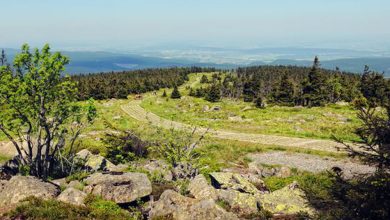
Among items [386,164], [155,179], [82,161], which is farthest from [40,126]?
[386,164]

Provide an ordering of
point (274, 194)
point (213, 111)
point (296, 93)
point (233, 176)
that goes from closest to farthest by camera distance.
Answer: point (274, 194)
point (233, 176)
point (213, 111)
point (296, 93)

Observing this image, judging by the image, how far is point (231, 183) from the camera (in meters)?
21.1

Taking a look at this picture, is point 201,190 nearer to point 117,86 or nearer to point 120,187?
point 120,187

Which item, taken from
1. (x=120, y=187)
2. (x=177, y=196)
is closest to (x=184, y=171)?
(x=120, y=187)

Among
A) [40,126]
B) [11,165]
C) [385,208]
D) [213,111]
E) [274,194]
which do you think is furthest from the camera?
[213,111]

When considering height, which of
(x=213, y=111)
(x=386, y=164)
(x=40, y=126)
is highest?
(x=386, y=164)

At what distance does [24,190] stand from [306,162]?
85.5ft

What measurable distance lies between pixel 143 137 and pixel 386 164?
30.6 m

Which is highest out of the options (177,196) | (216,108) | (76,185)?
(177,196)

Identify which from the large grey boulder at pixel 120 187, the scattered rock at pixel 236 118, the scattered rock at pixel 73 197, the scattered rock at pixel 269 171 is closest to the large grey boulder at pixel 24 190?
the scattered rock at pixel 73 197

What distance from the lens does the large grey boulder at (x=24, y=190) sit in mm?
18105

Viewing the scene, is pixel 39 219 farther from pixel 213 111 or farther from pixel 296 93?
pixel 296 93

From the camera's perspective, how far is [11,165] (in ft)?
90.7

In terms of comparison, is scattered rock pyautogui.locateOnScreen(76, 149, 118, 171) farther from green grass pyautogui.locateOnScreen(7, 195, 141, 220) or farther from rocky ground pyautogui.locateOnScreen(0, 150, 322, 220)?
green grass pyautogui.locateOnScreen(7, 195, 141, 220)
